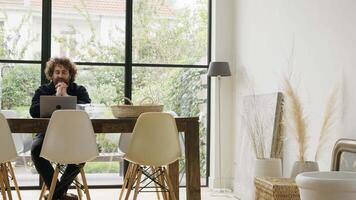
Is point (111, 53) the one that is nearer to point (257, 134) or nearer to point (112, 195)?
point (112, 195)

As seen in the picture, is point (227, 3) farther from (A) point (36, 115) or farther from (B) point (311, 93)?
(A) point (36, 115)

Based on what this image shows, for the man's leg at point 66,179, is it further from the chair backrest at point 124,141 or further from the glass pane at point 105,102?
the glass pane at point 105,102

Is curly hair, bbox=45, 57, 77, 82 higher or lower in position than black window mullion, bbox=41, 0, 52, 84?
lower

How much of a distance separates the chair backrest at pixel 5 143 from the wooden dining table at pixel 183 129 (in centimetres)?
8

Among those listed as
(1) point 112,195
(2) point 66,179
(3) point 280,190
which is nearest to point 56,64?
(2) point 66,179

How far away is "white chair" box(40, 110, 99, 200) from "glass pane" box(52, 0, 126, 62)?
2606 millimetres

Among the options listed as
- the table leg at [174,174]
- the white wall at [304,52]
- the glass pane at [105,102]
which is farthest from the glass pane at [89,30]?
the table leg at [174,174]

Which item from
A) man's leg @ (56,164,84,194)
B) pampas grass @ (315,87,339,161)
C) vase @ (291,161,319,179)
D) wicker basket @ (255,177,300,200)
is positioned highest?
pampas grass @ (315,87,339,161)

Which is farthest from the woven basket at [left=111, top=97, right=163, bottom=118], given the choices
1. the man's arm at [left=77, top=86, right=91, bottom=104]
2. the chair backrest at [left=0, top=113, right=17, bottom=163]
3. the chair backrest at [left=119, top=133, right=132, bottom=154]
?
the chair backrest at [left=119, top=133, right=132, bottom=154]

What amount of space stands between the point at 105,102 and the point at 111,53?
63 cm

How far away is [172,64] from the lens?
6.19 m

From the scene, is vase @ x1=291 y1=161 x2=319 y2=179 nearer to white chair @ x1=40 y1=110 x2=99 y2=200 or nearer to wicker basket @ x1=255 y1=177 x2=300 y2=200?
wicker basket @ x1=255 y1=177 x2=300 y2=200

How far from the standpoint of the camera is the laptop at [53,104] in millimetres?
3756

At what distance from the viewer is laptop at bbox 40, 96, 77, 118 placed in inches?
148
